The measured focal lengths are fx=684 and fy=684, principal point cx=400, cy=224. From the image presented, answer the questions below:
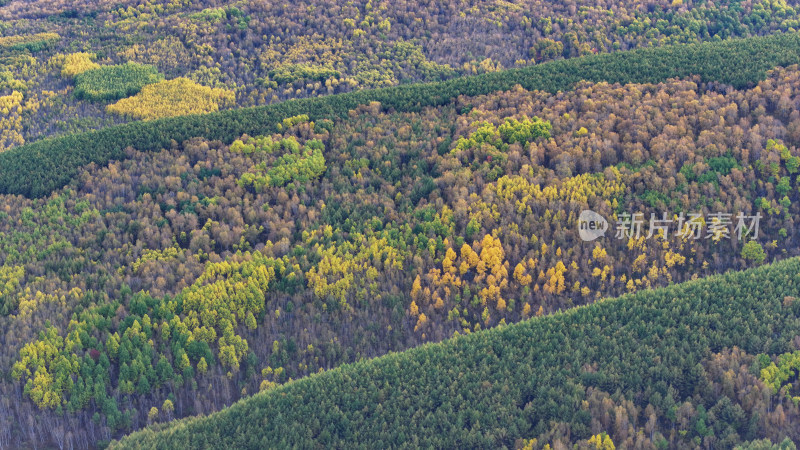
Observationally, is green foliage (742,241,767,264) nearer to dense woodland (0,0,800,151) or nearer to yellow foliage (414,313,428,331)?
yellow foliage (414,313,428,331)

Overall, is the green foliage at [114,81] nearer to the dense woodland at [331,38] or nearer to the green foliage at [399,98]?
the dense woodland at [331,38]

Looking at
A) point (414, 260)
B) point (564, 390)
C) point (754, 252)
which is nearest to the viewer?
point (564, 390)

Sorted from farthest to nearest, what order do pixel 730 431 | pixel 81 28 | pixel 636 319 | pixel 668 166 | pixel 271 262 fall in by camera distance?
pixel 81 28, pixel 668 166, pixel 271 262, pixel 636 319, pixel 730 431

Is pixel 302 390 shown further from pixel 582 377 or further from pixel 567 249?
pixel 567 249

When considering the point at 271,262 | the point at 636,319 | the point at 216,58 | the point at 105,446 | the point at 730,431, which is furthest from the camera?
the point at 216,58

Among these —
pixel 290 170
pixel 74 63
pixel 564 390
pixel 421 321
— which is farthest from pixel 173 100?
pixel 564 390

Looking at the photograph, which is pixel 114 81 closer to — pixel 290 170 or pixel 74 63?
pixel 74 63

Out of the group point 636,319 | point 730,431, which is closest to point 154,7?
point 636,319
